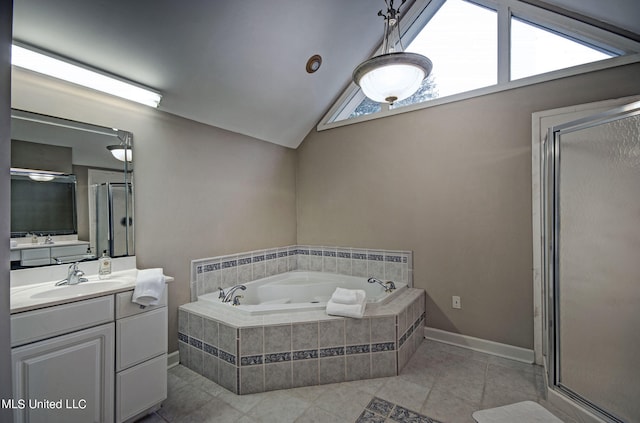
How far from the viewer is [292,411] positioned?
1846mm

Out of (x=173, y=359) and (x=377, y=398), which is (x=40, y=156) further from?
(x=377, y=398)

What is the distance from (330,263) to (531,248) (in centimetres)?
204

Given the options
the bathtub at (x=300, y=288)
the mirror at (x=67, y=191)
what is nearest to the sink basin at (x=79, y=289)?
the mirror at (x=67, y=191)

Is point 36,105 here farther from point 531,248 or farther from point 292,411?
point 531,248

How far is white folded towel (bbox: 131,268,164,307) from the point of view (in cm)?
170

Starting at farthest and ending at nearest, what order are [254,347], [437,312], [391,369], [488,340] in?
[437,312] → [488,340] → [391,369] → [254,347]

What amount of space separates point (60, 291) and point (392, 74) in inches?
93.9

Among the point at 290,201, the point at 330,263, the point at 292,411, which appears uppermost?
the point at 290,201

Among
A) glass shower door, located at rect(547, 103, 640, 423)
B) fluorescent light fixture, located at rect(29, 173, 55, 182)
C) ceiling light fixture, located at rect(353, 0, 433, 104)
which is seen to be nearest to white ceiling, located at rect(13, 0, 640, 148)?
fluorescent light fixture, located at rect(29, 173, 55, 182)

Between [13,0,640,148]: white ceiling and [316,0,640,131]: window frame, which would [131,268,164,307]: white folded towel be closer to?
[13,0,640,148]: white ceiling

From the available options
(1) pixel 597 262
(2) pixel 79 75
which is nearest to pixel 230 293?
(2) pixel 79 75

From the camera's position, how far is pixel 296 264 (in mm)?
3768

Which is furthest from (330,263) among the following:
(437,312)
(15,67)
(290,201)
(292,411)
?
(15,67)

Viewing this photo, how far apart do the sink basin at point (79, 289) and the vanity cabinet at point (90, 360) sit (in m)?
0.09
